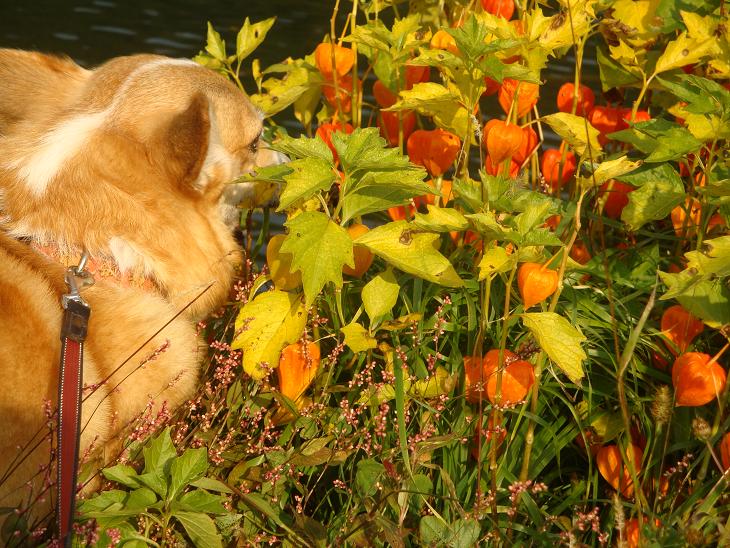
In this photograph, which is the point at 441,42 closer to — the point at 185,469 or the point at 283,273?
the point at 283,273

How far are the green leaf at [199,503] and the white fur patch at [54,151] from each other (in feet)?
3.25

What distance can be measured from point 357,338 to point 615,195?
1106 mm

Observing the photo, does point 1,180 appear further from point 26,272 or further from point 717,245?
point 717,245

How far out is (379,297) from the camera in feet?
8.35

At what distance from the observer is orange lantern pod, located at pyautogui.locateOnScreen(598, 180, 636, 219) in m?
3.00

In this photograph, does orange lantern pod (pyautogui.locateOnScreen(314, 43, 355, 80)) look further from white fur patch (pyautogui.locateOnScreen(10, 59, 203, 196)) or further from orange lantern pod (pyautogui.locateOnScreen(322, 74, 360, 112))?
white fur patch (pyautogui.locateOnScreen(10, 59, 203, 196))

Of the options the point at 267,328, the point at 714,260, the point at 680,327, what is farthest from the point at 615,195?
the point at 267,328

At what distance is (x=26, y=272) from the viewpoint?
8.28ft

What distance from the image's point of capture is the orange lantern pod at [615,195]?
300 centimetres

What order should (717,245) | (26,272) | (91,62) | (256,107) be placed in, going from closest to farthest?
(717,245) < (26,272) < (256,107) < (91,62)

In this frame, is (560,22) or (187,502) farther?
(560,22)

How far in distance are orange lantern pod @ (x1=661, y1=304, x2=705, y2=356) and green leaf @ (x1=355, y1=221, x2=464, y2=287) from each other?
0.65 metres

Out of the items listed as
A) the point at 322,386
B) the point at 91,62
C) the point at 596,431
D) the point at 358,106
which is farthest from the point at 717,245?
the point at 91,62

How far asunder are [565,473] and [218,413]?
1.14 m
